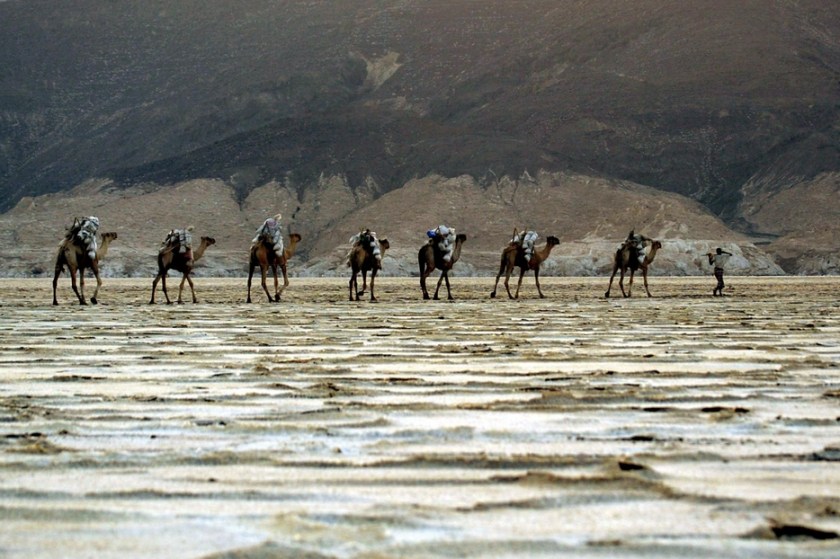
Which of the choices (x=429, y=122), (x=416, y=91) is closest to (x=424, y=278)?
(x=429, y=122)

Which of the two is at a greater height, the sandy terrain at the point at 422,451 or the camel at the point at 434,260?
the camel at the point at 434,260

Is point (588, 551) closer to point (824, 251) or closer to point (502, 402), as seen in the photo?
point (502, 402)

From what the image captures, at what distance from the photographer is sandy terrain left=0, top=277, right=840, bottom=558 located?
3.38 metres

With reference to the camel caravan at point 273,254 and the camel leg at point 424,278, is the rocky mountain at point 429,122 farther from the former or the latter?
the camel leg at point 424,278

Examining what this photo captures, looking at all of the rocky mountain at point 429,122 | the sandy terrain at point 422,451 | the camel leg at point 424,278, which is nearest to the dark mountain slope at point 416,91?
the rocky mountain at point 429,122

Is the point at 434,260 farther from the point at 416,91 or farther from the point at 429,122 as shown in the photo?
the point at 416,91

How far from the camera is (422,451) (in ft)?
15.2

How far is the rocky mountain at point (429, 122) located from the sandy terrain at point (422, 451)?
52.7 metres

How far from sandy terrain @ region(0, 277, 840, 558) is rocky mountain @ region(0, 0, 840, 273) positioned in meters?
52.7

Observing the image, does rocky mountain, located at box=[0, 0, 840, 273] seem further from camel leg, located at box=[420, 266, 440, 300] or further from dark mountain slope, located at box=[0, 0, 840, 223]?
camel leg, located at box=[420, 266, 440, 300]

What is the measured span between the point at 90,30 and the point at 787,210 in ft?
214

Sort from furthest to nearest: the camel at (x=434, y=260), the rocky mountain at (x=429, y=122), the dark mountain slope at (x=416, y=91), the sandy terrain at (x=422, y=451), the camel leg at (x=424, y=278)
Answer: the dark mountain slope at (x=416, y=91) < the rocky mountain at (x=429, y=122) < the camel leg at (x=424, y=278) < the camel at (x=434, y=260) < the sandy terrain at (x=422, y=451)

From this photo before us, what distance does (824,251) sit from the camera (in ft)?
207

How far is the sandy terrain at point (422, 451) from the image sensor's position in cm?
338
